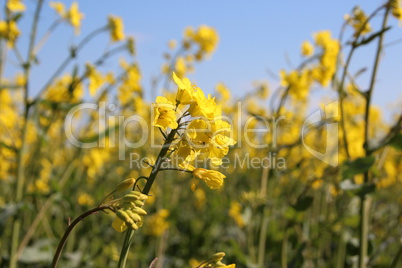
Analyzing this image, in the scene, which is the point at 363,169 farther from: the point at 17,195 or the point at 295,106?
the point at 295,106

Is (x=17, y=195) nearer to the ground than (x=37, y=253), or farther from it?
farther from it

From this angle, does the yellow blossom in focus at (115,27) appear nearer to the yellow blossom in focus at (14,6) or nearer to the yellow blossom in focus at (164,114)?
the yellow blossom in focus at (14,6)

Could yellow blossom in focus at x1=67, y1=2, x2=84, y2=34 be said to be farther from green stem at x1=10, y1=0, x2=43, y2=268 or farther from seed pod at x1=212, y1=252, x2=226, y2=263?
seed pod at x1=212, y1=252, x2=226, y2=263

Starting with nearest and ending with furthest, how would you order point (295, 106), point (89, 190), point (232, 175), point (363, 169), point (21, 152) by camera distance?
point (363, 169) < point (21, 152) < point (89, 190) < point (232, 175) < point (295, 106)

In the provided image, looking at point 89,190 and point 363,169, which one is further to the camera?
point 89,190

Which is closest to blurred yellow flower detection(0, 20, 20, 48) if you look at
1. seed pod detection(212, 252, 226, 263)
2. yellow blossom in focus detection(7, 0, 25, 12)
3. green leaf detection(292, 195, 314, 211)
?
yellow blossom in focus detection(7, 0, 25, 12)

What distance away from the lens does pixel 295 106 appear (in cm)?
711

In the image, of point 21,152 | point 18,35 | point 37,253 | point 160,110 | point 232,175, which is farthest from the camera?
point 232,175

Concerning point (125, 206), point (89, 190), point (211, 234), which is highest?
point (125, 206)

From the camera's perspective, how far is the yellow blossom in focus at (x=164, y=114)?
1009 millimetres

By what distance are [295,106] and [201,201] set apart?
2320 mm

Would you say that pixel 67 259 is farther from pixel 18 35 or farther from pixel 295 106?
pixel 295 106

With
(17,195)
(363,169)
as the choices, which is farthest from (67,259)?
(363,169)

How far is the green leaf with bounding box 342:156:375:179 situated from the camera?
1587 millimetres
